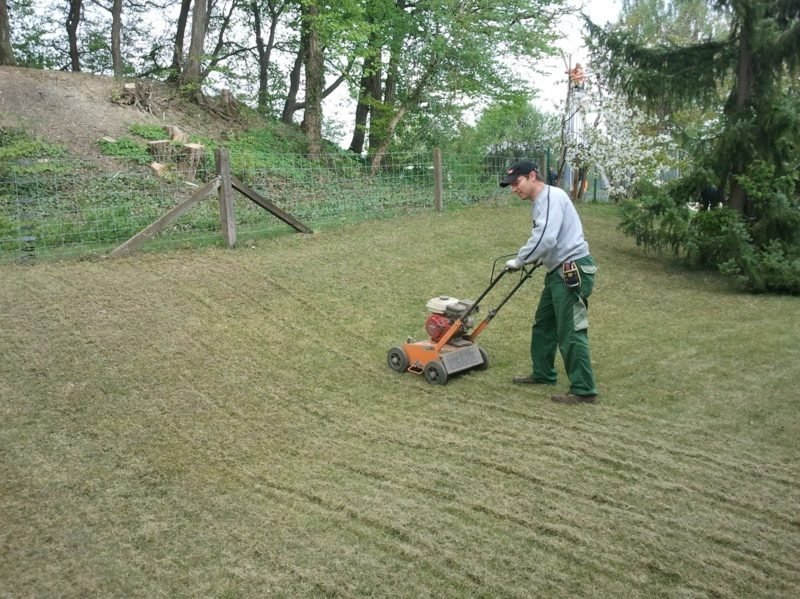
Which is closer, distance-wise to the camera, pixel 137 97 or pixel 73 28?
pixel 137 97

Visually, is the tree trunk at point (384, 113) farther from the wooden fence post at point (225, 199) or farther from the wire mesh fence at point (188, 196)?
the wooden fence post at point (225, 199)

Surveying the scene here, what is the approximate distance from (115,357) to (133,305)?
3.82 ft

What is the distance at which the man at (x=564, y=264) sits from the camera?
200 inches

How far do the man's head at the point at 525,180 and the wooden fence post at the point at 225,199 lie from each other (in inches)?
198

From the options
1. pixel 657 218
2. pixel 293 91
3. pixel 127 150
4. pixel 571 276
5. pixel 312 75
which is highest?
pixel 293 91

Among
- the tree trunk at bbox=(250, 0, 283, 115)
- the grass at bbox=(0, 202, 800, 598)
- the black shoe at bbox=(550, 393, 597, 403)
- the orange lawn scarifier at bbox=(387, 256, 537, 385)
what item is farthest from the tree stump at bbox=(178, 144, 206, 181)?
the tree trunk at bbox=(250, 0, 283, 115)

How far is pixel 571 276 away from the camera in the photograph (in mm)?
5055

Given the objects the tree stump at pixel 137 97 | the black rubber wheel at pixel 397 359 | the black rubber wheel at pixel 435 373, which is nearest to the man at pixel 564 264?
the black rubber wheel at pixel 435 373

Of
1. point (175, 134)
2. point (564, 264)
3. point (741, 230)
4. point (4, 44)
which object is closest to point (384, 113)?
point (175, 134)

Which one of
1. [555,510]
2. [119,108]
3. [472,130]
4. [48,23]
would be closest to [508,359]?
[555,510]

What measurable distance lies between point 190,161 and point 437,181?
456 centimetres

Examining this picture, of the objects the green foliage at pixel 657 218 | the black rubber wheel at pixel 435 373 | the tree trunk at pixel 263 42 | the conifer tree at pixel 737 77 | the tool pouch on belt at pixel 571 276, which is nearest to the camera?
the tool pouch on belt at pixel 571 276

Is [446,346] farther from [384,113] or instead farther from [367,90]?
[367,90]

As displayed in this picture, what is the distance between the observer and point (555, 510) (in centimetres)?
360
